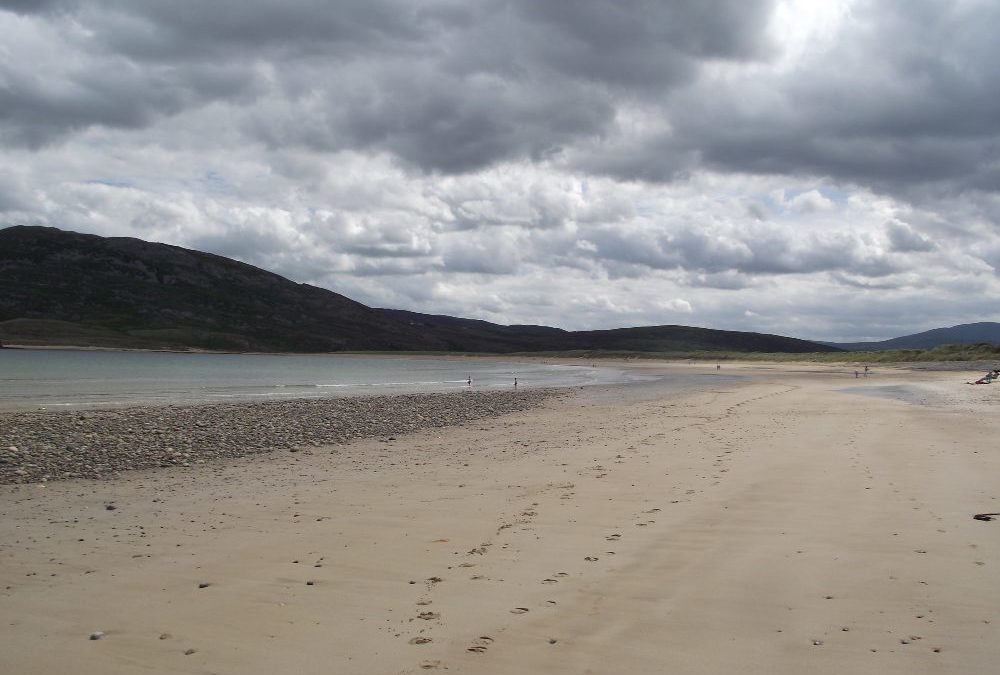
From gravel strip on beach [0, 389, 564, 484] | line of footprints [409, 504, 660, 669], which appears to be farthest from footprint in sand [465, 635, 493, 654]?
gravel strip on beach [0, 389, 564, 484]

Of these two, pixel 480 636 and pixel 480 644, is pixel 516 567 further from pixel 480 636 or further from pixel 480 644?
pixel 480 644

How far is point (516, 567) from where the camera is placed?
311 inches

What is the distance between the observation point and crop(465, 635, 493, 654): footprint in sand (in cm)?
576

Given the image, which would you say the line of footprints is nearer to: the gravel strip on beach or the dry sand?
the dry sand

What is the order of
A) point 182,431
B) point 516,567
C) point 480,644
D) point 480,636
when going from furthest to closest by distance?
1. point 182,431
2. point 516,567
3. point 480,636
4. point 480,644

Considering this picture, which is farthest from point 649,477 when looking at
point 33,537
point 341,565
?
point 33,537

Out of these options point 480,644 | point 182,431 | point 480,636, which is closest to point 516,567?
point 480,636

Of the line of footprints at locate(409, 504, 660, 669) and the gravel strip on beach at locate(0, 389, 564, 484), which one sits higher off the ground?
the line of footprints at locate(409, 504, 660, 669)

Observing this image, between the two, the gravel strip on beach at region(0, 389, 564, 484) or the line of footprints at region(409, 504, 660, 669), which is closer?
the line of footprints at region(409, 504, 660, 669)

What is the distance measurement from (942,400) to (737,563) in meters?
29.9

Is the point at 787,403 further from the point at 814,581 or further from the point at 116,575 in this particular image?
the point at 116,575

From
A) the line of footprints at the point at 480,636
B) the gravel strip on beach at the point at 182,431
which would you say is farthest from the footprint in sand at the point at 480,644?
the gravel strip on beach at the point at 182,431

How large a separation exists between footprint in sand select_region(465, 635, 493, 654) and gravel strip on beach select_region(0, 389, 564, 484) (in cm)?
1116

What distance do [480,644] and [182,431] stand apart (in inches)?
656
